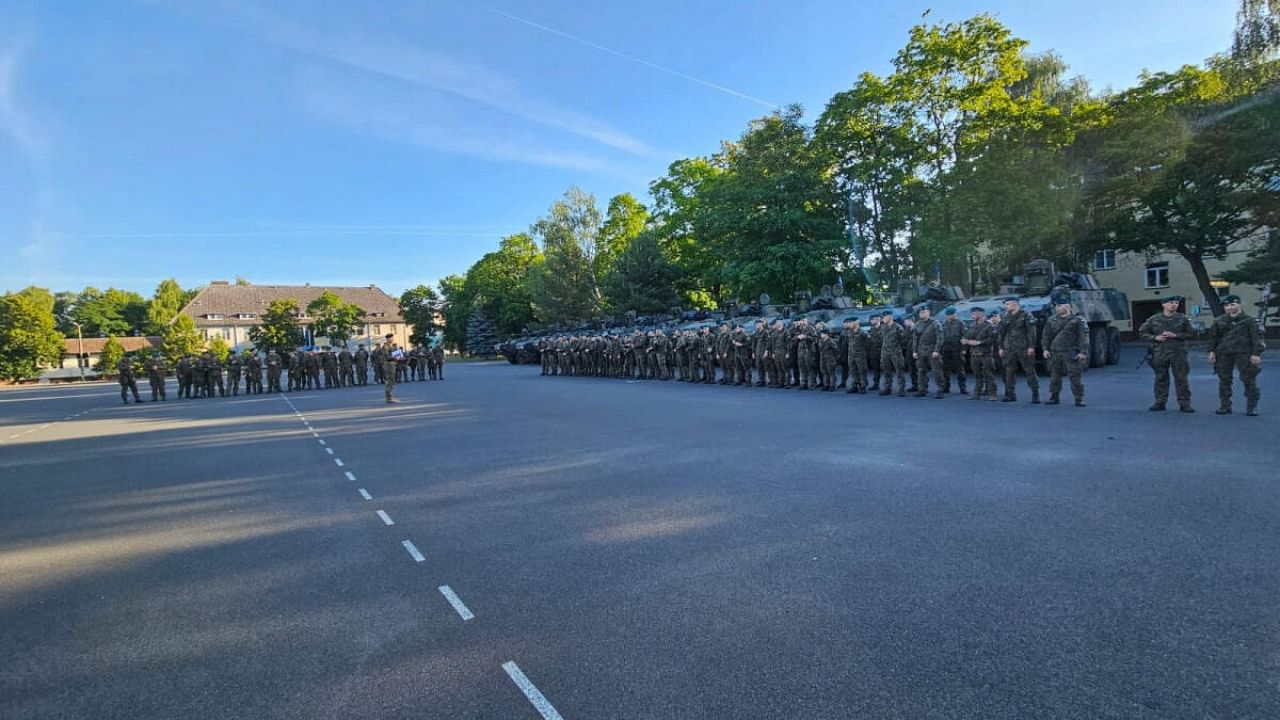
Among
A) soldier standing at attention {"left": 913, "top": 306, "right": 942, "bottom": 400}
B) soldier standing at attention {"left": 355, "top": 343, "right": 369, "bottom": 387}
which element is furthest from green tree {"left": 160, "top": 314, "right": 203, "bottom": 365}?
soldier standing at attention {"left": 913, "top": 306, "right": 942, "bottom": 400}

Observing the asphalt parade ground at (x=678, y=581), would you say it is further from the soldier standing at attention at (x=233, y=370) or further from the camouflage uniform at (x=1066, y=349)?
the soldier standing at attention at (x=233, y=370)

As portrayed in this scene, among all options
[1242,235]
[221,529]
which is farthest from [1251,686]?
[1242,235]

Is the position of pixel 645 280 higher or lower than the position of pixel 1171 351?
higher

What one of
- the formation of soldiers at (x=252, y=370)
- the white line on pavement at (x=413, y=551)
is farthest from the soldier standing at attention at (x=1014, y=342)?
the formation of soldiers at (x=252, y=370)

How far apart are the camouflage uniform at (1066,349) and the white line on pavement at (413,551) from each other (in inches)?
405

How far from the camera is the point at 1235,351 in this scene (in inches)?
383

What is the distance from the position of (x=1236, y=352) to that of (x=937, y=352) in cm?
444

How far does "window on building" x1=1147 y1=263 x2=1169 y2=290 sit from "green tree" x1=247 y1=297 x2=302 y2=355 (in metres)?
67.3

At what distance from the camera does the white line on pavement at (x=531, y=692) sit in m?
2.88

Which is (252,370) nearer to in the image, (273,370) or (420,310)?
(273,370)

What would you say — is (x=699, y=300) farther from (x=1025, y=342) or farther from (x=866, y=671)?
(x=866, y=671)

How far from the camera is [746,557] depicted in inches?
185

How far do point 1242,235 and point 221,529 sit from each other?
37898 millimetres

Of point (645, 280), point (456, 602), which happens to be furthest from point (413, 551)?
point (645, 280)
